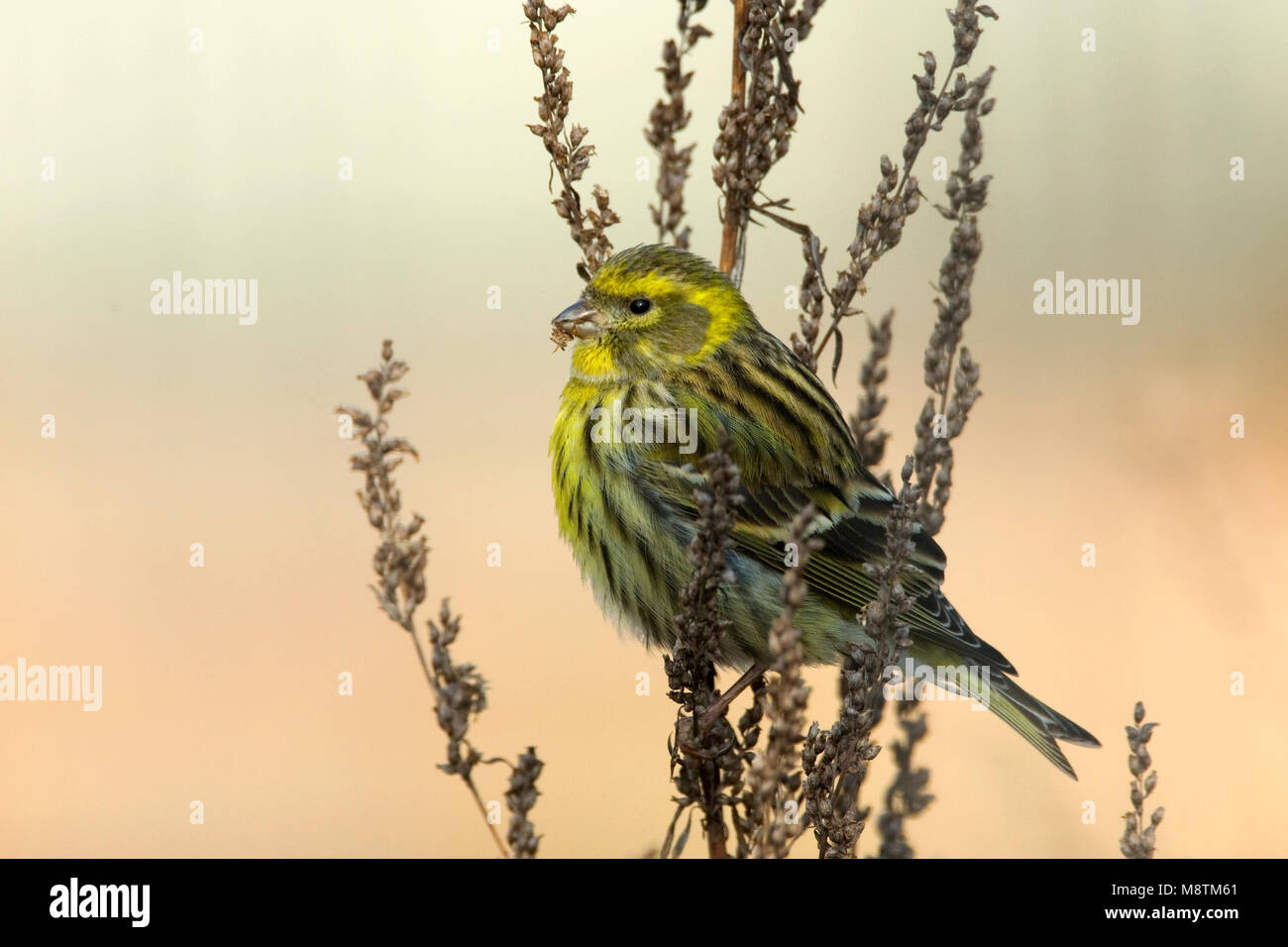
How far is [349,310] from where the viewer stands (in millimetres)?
5945

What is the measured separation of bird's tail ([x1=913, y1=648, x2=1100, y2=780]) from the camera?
9.80 ft

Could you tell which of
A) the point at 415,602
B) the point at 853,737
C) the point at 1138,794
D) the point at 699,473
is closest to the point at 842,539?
the point at 699,473

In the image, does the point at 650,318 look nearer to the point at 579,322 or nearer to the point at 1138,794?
the point at 579,322

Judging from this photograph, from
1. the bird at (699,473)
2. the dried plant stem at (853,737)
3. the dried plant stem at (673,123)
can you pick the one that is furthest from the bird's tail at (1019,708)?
the dried plant stem at (673,123)

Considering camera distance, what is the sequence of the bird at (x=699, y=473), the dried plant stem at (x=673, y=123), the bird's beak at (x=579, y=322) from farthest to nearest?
the bird's beak at (x=579, y=322)
the bird at (x=699, y=473)
the dried plant stem at (x=673, y=123)

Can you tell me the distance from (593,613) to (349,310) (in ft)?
6.39

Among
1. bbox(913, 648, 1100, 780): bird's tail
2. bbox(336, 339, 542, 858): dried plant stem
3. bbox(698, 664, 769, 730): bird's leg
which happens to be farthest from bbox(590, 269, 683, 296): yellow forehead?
bbox(913, 648, 1100, 780): bird's tail

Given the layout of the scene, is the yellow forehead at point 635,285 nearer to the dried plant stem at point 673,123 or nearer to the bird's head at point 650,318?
the bird's head at point 650,318

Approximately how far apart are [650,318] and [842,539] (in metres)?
0.70

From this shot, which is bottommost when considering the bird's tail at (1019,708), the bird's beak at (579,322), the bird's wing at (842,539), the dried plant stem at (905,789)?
the dried plant stem at (905,789)

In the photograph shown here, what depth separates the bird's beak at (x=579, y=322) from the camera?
3037 mm

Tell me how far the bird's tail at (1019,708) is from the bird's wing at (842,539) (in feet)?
0.28

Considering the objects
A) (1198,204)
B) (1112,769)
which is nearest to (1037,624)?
(1112,769)

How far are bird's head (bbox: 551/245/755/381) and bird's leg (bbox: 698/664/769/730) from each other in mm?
791
